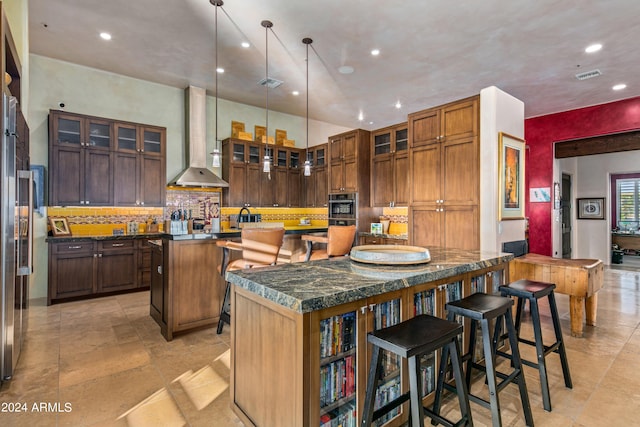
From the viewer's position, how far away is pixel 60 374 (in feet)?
8.30

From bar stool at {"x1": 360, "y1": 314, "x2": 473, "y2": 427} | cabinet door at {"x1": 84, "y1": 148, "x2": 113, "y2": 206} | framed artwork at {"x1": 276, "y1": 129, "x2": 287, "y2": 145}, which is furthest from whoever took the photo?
framed artwork at {"x1": 276, "y1": 129, "x2": 287, "y2": 145}

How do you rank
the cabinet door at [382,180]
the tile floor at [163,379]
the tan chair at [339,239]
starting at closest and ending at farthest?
the tile floor at [163,379]
the tan chair at [339,239]
the cabinet door at [382,180]

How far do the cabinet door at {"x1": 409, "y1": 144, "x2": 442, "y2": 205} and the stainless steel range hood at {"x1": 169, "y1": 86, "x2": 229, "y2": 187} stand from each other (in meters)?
3.36

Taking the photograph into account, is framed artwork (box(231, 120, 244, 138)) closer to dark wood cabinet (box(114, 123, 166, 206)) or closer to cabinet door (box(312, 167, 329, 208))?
dark wood cabinet (box(114, 123, 166, 206))

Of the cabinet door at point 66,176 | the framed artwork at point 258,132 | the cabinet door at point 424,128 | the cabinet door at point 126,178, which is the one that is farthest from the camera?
the framed artwork at point 258,132

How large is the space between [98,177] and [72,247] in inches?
45.2

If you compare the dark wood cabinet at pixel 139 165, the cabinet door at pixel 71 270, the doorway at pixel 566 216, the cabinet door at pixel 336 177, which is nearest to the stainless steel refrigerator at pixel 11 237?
the cabinet door at pixel 71 270

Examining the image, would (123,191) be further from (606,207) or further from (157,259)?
(606,207)

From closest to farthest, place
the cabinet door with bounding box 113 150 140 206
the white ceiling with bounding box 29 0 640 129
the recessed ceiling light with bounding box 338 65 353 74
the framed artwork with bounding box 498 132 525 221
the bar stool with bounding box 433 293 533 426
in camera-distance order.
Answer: the bar stool with bounding box 433 293 533 426 < the white ceiling with bounding box 29 0 640 129 < the framed artwork with bounding box 498 132 525 221 < the recessed ceiling light with bounding box 338 65 353 74 < the cabinet door with bounding box 113 150 140 206

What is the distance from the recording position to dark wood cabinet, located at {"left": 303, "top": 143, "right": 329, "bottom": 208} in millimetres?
7000

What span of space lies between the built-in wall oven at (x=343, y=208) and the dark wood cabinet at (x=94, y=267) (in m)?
3.46

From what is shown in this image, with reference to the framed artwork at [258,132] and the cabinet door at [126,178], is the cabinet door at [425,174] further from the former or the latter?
the cabinet door at [126,178]

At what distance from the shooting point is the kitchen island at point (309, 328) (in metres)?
1.38

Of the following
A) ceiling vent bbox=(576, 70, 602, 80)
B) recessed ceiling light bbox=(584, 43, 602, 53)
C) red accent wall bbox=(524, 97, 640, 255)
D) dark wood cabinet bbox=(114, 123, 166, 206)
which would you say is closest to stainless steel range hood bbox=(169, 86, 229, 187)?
dark wood cabinet bbox=(114, 123, 166, 206)
